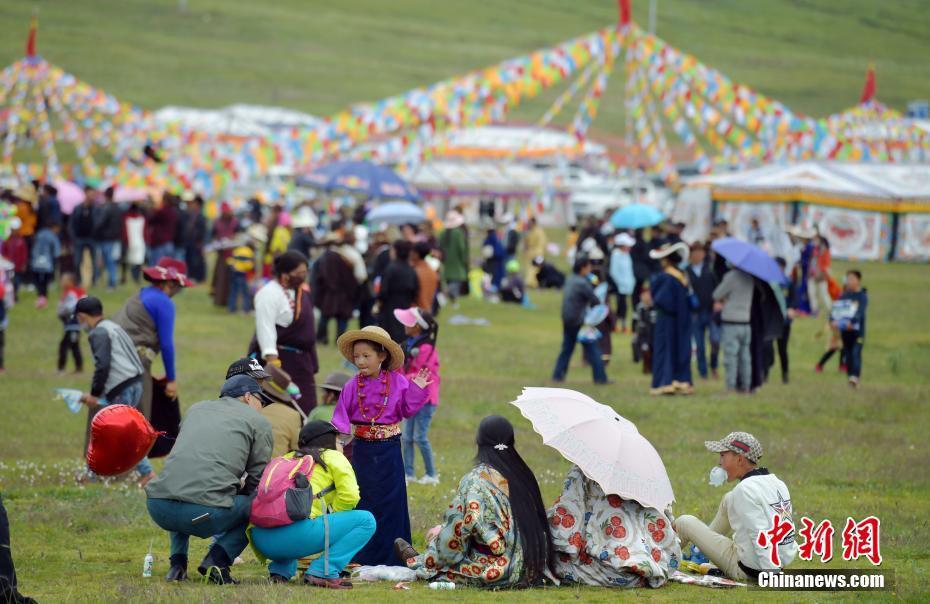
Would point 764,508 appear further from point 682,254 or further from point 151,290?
point 682,254

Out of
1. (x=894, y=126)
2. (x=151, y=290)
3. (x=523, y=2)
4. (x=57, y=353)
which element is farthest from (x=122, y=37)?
(x=151, y=290)

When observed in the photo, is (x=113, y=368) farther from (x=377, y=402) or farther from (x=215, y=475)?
(x=215, y=475)

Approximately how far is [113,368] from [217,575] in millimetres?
3343

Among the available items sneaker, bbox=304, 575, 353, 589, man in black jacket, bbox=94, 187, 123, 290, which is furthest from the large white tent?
sneaker, bbox=304, 575, 353, 589

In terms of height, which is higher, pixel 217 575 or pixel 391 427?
pixel 391 427

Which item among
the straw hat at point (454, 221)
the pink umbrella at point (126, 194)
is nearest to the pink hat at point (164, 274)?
the straw hat at point (454, 221)

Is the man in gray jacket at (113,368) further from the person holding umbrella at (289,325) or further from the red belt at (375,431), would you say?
the red belt at (375,431)

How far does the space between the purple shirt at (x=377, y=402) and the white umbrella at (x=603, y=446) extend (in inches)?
32.0

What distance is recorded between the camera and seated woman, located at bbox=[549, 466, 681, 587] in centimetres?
790

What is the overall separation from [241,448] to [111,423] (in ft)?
2.57

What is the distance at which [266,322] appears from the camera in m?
10.8

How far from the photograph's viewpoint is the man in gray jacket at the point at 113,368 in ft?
34.6

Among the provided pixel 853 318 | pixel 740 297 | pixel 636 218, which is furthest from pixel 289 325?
pixel 636 218

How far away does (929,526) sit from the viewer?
9.94m
